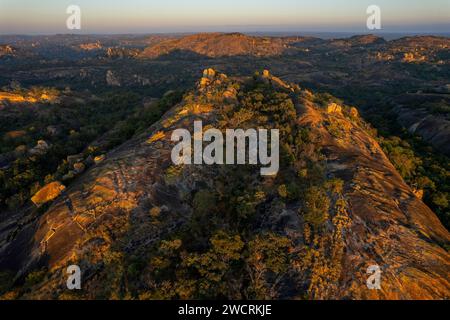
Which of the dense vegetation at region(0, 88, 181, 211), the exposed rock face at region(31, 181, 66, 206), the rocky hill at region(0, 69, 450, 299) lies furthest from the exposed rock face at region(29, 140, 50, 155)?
the exposed rock face at region(31, 181, 66, 206)

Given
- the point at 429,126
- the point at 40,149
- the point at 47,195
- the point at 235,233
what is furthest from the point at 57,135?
the point at 429,126

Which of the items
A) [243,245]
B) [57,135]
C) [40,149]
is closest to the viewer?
[243,245]

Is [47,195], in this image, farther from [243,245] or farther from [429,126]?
[429,126]

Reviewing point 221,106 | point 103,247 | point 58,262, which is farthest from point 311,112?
point 58,262

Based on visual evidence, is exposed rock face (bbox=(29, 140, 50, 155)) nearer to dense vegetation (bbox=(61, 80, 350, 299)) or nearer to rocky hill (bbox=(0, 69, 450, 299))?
rocky hill (bbox=(0, 69, 450, 299))

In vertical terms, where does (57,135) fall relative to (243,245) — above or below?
above

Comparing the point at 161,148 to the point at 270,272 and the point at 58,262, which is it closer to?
the point at 58,262

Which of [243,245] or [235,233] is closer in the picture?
[243,245]
